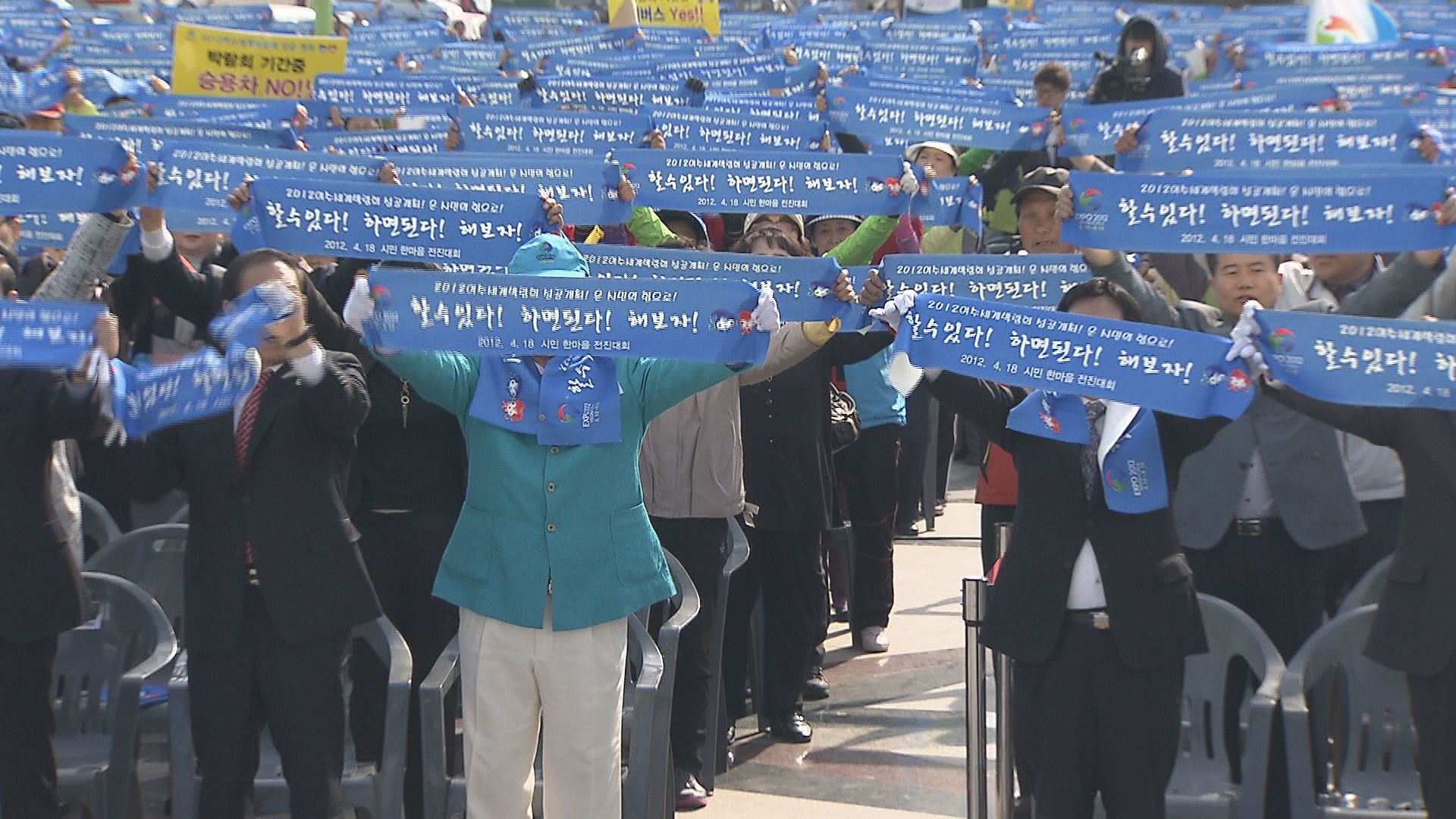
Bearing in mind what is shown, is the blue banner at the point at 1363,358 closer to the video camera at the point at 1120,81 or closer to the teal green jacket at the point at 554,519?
the teal green jacket at the point at 554,519

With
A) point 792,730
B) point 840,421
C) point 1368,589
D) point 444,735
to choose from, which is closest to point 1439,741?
point 1368,589

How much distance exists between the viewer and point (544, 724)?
4543 millimetres

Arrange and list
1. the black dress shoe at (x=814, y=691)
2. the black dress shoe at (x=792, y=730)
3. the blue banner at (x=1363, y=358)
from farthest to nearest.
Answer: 1. the black dress shoe at (x=814, y=691)
2. the black dress shoe at (x=792, y=730)
3. the blue banner at (x=1363, y=358)

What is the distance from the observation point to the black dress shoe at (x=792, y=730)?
256 inches

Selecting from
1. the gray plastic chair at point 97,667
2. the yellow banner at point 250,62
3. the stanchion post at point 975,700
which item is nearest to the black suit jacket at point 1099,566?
the stanchion post at point 975,700

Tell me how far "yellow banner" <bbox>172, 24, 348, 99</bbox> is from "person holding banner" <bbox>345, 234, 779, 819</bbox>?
539cm

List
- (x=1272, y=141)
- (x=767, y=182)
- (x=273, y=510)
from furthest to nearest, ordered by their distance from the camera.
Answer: (x=1272, y=141)
(x=767, y=182)
(x=273, y=510)

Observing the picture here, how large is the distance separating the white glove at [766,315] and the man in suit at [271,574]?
45.5 inches

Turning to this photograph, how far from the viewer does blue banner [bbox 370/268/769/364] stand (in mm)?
4496

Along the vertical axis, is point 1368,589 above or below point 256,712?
above

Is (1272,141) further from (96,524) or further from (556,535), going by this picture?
(96,524)

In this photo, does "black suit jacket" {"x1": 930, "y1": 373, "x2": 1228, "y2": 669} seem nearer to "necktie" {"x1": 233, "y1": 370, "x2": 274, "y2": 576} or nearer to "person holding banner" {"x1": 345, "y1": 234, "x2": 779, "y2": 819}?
"person holding banner" {"x1": 345, "y1": 234, "x2": 779, "y2": 819}

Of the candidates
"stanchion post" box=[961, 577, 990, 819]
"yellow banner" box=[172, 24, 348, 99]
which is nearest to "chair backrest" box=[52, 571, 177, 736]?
"stanchion post" box=[961, 577, 990, 819]

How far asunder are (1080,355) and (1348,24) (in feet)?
32.7
